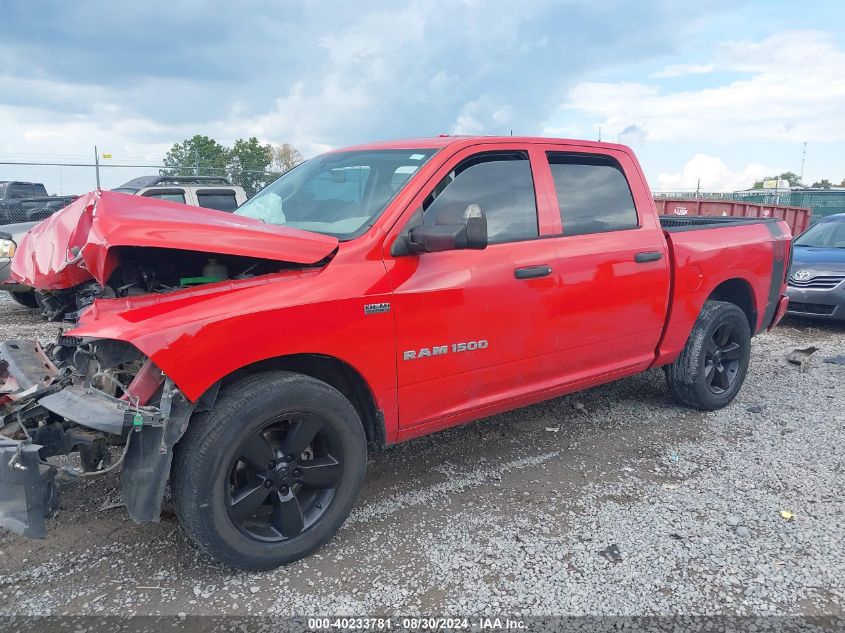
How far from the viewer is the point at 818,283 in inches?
322

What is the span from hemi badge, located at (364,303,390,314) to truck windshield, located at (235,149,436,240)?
38 centimetres

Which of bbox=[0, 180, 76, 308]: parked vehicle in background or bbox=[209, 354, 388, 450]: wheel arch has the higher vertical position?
bbox=[0, 180, 76, 308]: parked vehicle in background

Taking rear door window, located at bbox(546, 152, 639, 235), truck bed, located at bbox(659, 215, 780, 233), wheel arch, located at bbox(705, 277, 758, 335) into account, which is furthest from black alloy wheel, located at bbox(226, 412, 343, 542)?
Answer: wheel arch, located at bbox(705, 277, 758, 335)

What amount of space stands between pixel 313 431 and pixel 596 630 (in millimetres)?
1436

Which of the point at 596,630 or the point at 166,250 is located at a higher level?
the point at 166,250

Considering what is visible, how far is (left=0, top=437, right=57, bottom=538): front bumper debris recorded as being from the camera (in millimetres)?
2416

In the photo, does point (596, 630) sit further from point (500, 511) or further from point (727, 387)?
point (727, 387)

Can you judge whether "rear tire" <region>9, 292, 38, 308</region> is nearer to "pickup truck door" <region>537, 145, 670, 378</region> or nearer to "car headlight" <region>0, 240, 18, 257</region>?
"car headlight" <region>0, 240, 18, 257</region>

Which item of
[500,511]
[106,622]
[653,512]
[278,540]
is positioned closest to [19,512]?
[106,622]

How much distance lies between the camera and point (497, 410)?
3.73m

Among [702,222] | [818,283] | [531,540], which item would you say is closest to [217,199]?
[702,222]

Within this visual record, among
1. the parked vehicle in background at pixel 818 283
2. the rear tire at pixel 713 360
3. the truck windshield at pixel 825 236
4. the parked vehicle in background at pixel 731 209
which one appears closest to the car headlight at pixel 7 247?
the rear tire at pixel 713 360

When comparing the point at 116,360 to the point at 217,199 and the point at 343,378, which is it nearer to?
the point at 343,378

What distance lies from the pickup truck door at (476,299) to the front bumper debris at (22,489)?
1.56 meters
